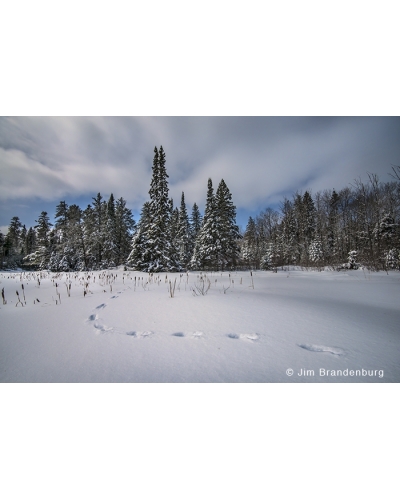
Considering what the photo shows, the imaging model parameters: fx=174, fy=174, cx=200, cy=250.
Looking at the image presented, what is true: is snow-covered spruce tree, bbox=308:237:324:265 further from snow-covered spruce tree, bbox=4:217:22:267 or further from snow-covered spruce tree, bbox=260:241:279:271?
snow-covered spruce tree, bbox=4:217:22:267

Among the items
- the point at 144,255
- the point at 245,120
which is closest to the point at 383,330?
the point at 245,120

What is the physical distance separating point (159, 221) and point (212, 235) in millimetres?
4776

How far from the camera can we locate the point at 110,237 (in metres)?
21.8

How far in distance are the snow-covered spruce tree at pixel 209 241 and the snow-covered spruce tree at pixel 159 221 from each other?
3.22 metres

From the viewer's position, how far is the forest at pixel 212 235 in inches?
326

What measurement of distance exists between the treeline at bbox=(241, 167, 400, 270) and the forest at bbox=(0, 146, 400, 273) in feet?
0.18

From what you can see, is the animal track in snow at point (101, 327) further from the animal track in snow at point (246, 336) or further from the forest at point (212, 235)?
the forest at point (212, 235)

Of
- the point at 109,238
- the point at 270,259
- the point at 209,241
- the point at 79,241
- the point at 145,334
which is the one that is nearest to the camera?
the point at 145,334

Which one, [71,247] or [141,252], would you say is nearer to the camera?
[141,252]

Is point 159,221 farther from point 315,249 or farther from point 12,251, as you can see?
point 315,249

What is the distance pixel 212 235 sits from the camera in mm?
15453

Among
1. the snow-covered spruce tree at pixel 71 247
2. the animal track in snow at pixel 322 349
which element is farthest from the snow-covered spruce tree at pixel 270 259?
the snow-covered spruce tree at pixel 71 247

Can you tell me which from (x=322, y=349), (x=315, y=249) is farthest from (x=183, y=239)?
(x=322, y=349)

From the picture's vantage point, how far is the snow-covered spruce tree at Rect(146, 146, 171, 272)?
1304 cm
